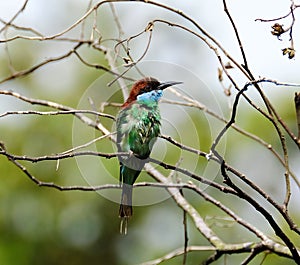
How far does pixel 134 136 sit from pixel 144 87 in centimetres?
26

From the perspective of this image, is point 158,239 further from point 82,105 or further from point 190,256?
point 82,105

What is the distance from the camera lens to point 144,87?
2773 millimetres

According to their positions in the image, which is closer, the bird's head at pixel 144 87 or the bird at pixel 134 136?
the bird at pixel 134 136

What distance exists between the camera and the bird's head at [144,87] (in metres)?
2.77

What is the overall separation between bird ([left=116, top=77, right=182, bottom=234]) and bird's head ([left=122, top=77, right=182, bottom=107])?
0.03m

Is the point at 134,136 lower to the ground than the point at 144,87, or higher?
lower

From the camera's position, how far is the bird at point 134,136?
2.59m

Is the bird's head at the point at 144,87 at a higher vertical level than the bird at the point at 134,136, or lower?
higher

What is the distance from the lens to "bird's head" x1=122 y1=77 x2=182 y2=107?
277 centimetres

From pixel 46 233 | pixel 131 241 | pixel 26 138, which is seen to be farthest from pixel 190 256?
pixel 26 138

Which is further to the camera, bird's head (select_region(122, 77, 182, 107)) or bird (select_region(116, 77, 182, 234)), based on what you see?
bird's head (select_region(122, 77, 182, 107))

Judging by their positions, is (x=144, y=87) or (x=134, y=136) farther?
(x=144, y=87)

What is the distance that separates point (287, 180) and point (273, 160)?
591cm

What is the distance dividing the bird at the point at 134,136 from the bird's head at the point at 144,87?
33 mm
